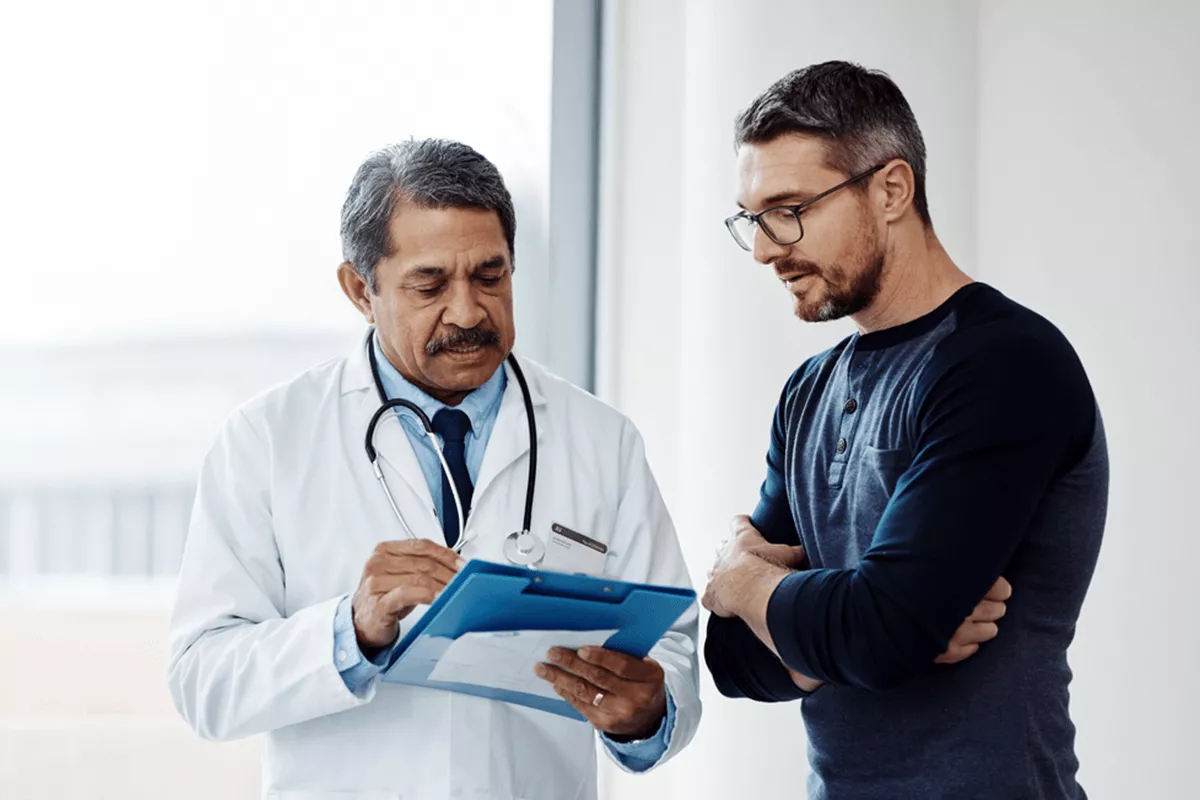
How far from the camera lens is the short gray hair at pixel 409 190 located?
62.4 inches

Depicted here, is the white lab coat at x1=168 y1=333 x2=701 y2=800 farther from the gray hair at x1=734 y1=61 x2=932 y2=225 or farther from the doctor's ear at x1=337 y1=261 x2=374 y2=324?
the gray hair at x1=734 y1=61 x2=932 y2=225

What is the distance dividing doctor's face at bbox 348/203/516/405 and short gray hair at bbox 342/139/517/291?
0.02 metres

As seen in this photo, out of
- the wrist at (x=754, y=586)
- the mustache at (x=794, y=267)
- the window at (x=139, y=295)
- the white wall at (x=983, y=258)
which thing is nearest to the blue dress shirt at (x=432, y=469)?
the wrist at (x=754, y=586)

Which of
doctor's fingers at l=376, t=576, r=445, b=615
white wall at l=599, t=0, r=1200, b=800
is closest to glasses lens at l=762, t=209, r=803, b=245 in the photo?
doctor's fingers at l=376, t=576, r=445, b=615

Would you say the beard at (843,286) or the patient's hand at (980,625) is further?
the beard at (843,286)

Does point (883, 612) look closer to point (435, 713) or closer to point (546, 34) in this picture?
point (435, 713)

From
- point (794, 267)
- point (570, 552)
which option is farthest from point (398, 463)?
point (794, 267)

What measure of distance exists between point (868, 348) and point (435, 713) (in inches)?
28.5

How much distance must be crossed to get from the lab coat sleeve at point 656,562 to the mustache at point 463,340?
285mm

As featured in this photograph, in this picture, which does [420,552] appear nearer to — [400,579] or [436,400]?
[400,579]

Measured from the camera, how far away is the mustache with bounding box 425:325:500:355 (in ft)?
5.13

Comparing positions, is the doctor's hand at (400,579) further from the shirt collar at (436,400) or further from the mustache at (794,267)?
the mustache at (794,267)

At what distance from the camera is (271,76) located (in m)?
2.21

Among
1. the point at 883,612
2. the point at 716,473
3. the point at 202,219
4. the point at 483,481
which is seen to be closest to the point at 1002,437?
the point at 883,612
